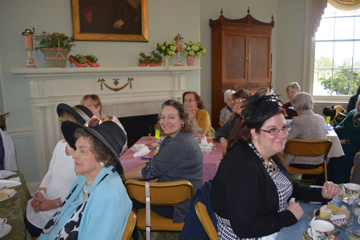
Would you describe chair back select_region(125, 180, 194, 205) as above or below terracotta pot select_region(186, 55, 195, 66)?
below

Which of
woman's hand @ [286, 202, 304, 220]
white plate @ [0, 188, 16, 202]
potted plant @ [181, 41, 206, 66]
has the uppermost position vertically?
potted plant @ [181, 41, 206, 66]

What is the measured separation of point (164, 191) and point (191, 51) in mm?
3339

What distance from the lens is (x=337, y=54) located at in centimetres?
673

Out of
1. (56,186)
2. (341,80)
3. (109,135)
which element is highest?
(341,80)

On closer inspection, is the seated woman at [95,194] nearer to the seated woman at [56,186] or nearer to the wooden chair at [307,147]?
the seated woman at [56,186]

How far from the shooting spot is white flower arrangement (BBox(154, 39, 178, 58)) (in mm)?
4574

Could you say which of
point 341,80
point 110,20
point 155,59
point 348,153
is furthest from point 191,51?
point 341,80

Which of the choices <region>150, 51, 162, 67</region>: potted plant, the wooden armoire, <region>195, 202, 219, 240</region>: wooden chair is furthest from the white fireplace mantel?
<region>195, 202, 219, 240</region>: wooden chair

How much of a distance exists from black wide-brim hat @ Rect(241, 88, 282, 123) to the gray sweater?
0.83 metres

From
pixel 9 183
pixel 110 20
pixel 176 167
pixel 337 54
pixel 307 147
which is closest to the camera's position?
pixel 9 183

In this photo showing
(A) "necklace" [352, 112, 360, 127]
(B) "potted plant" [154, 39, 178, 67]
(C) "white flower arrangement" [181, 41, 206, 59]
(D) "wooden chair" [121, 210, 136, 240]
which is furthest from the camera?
(C) "white flower arrangement" [181, 41, 206, 59]

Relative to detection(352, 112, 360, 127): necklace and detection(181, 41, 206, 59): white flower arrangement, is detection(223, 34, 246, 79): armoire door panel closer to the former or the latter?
detection(181, 41, 206, 59): white flower arrangement

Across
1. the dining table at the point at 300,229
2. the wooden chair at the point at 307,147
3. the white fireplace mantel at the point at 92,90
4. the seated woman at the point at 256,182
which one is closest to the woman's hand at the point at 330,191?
the seated woman at the point at 256,182

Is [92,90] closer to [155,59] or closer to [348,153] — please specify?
[155,59]
